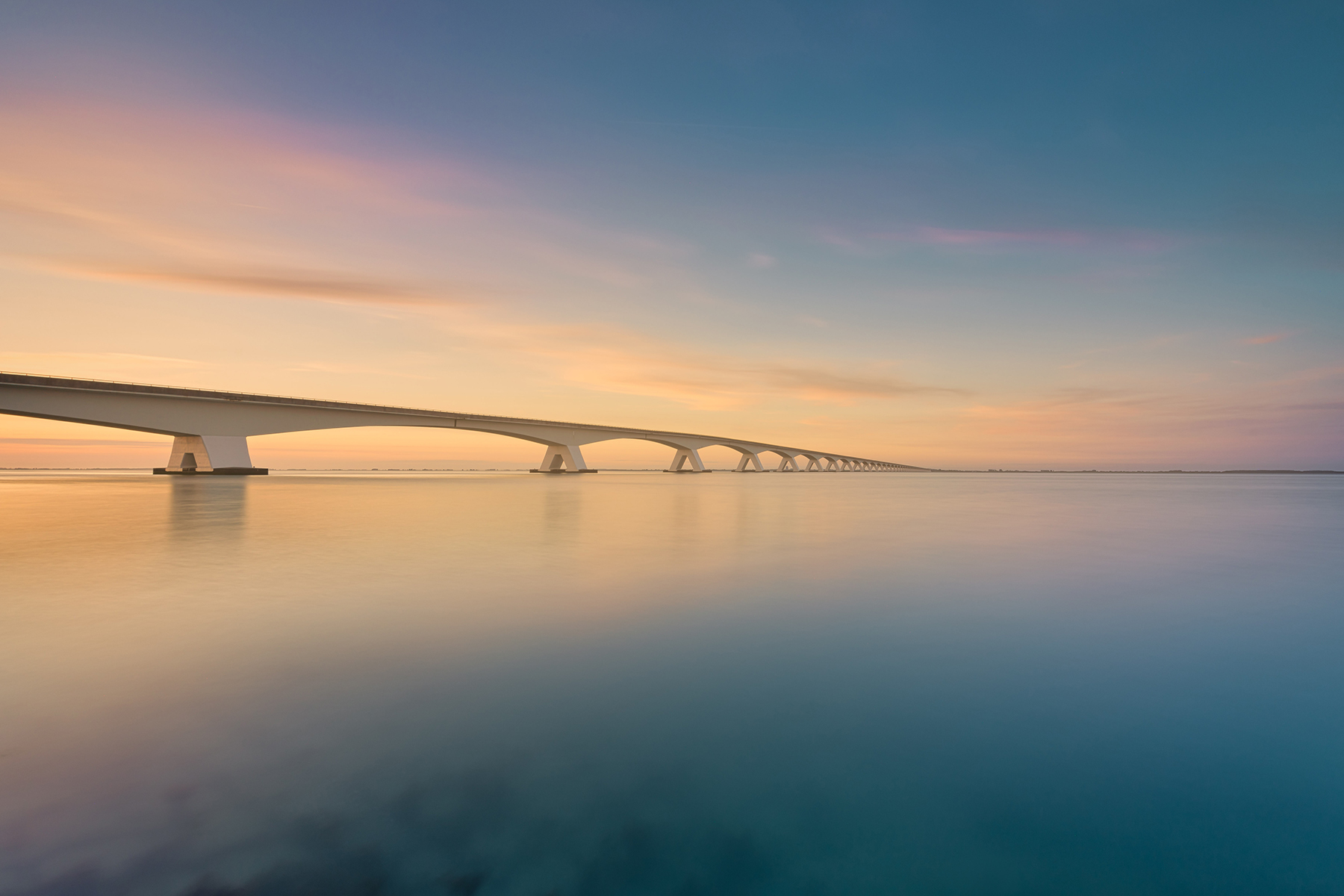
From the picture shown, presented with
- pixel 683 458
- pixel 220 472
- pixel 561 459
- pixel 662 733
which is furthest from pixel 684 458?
pixel 662 733

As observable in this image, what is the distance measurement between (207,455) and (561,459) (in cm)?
4158

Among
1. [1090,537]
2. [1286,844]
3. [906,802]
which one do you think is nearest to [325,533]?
[906,802]

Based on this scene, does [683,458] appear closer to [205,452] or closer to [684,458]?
[684,458]

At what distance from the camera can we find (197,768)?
332 cm

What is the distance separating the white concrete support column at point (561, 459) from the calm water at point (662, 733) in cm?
7232

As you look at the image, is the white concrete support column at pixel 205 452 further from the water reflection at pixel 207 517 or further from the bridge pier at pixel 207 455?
the water reflection at pixel 207 517

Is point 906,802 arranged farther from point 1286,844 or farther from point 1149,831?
point 1286,844

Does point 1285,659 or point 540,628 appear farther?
point 540,628

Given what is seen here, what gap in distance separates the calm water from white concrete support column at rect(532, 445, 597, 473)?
72.3 m

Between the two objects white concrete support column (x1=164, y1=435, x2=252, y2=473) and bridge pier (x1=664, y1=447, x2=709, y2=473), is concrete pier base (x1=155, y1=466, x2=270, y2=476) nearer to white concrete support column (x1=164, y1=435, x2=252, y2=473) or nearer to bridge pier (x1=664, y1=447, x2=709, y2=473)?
white concrete support column (x1=164, y1=435, x2=252, y2=473)

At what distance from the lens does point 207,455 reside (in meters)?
46.5

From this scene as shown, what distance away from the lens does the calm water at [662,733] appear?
8.47ft

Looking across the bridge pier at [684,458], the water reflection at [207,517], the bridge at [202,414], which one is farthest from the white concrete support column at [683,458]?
the water reflection at [207,517]

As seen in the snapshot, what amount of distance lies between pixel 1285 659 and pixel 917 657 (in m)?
3.47
